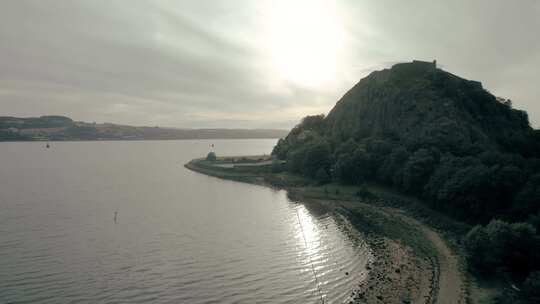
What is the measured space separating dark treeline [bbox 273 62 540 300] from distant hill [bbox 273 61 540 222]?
0.64 ft

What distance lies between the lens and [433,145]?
8456 centimetres

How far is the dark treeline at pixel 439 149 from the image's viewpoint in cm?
5416

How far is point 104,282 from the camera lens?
3747cm

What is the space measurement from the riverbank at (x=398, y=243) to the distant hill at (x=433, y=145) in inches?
168

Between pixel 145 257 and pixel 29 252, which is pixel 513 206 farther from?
pixel 29 252

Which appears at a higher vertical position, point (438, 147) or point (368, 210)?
point (438, 147)

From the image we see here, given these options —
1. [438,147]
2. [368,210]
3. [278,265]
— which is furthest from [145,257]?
[438,147]

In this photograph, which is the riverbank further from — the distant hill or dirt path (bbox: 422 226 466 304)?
the distant hill

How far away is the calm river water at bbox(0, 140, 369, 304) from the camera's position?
118 feet

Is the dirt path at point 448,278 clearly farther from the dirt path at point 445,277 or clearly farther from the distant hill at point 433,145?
the distant hill at point 433,145

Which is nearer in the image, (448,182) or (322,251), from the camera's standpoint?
(322,251)

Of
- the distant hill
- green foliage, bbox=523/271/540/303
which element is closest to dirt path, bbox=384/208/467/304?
green foliage, bbox=523/271/540/303

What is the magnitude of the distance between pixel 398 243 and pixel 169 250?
32.9 m

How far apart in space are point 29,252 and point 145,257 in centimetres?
1439
